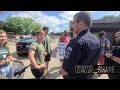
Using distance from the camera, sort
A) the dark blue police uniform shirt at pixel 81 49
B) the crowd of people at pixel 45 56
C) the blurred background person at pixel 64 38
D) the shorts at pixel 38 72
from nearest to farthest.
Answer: the dark blue police uniform shirt at pixel 81 49
the crowd of people at pixel 45 56
the blurred background person at pixel 64 38
the shorts at pixel 38 72

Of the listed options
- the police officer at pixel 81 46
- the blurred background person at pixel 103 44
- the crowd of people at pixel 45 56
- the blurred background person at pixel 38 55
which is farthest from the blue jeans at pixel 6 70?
the blurred background person at pixel 103 44

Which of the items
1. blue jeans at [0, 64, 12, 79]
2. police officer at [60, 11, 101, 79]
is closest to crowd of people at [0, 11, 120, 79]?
blue jeans at [0, 64, 12, 79]

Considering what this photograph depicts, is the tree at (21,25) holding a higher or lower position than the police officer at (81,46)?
higher

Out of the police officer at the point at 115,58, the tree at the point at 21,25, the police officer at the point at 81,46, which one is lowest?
the police officer at the point at 115,58

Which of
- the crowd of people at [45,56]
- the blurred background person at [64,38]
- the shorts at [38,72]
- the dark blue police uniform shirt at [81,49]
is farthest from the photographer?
the shorts at [38,72]

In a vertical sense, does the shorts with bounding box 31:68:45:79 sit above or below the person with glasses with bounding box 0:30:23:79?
below

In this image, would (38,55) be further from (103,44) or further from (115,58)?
(115,58)

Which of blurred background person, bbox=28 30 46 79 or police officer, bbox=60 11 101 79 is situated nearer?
police officer, bbox=60 11 101 79

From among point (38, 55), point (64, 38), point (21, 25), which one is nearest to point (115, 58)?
point (64, 38)

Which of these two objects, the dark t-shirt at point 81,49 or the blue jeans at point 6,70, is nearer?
the dark t-shirt at point 81,49

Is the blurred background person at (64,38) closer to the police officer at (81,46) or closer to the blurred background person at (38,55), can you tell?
the blurred background person at (38,55)

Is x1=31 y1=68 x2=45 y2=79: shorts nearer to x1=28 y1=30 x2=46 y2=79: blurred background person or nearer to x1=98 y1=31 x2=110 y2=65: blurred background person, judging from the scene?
x1=28 y1=30 x2=46 y2=79: blurred background person

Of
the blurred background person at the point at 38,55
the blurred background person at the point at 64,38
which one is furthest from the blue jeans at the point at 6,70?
the blurred background person at the point at 64,38
